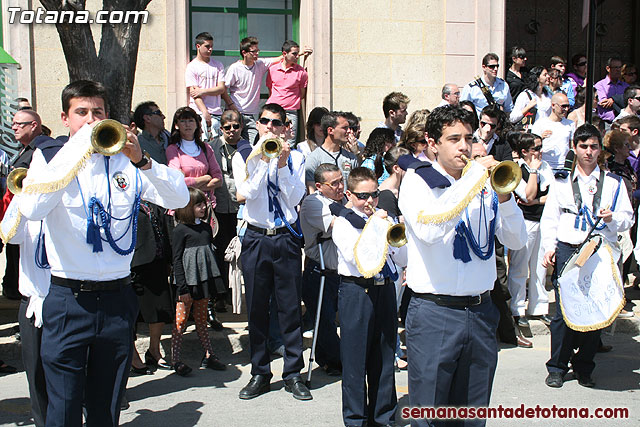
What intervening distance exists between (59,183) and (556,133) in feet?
25.5

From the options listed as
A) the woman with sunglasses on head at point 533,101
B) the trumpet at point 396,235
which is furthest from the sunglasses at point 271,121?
the woman with sunglasses on head at point 533,101

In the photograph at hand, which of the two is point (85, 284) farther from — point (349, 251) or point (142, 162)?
point (349, 251)

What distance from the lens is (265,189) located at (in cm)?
629

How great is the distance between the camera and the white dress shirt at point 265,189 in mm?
6148

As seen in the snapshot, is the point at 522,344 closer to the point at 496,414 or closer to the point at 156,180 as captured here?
the point at 496,414

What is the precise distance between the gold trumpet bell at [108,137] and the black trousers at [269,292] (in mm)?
2532

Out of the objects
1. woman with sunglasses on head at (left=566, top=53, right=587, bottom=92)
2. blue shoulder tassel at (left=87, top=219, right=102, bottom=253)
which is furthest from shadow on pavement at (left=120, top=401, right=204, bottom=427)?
woman with sunglasses on head at (left=566, top=53, right=587, bottom=92)

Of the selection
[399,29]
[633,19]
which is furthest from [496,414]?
[633,19]

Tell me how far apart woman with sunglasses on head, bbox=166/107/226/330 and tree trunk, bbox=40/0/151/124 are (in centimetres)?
57

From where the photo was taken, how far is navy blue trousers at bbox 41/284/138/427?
403cm

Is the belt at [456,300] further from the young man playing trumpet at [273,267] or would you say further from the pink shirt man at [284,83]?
the pink shirt man at [284,83]

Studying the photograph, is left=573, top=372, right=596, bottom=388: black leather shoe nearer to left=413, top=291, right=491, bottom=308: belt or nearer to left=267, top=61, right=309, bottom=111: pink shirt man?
left=413, top=291, right=491, bottom=308: belt

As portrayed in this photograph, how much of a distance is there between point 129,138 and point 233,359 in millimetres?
3831

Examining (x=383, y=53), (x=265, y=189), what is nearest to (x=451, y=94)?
(x=383, y=53)
